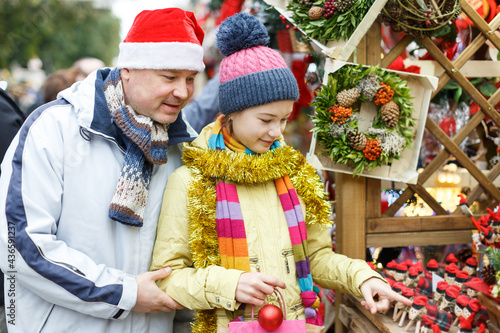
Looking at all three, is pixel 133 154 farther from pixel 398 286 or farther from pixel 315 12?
pixel 398 286

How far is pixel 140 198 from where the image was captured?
1544 millimetres

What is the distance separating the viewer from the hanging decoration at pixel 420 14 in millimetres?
1862

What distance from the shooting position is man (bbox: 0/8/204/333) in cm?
139

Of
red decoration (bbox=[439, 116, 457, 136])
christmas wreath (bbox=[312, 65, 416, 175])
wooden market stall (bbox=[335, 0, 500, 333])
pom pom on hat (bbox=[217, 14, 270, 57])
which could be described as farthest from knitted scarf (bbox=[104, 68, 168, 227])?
red decoration (bbox=[439, 116, 457, 136])

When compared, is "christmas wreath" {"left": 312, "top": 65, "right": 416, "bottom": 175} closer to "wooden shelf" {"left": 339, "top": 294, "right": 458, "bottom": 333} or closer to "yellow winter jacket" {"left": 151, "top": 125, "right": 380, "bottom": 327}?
"yellow winter jacket" {"left": 151, "top": 125, "right": 380, "bottom": 327}

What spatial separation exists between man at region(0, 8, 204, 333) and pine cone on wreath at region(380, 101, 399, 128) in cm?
86

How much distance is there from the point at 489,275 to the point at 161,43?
1.51 meters

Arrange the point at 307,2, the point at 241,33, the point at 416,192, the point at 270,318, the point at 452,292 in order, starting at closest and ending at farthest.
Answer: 1. the point at 270,318
2. the point at 241,33
3. the point at 452,292
4. the point at 307,2
5. the point at 416,192

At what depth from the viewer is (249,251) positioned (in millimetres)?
1564

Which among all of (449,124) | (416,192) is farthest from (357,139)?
(449,124)

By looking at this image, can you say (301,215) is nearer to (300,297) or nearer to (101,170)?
(300,297)

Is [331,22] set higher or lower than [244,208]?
higher

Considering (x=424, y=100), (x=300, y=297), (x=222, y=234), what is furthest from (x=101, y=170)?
(x=424, y=100)

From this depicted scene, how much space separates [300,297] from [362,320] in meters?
0.51
